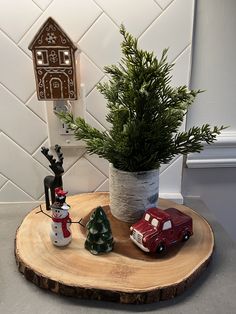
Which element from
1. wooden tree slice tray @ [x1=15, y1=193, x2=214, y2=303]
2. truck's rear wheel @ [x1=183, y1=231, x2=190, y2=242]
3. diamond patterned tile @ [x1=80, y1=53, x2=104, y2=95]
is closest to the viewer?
wooden tree slice tray @ [x1=15, y1=193, x2=214, y2=303]

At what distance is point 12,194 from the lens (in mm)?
Result: 824

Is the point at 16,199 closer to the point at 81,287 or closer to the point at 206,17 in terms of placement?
the point at 81,287

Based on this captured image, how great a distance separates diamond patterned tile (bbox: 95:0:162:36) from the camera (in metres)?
0.69

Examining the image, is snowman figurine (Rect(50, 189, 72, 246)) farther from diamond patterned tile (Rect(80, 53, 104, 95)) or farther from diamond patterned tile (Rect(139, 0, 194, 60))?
diamond patterned tile (Rect(139, 0, 194, 60))

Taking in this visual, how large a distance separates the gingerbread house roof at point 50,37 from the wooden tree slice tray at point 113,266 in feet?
1.23

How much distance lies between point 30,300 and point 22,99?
17.6 inches

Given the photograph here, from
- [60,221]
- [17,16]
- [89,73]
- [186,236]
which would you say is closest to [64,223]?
[60,221]

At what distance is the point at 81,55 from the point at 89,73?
4cm

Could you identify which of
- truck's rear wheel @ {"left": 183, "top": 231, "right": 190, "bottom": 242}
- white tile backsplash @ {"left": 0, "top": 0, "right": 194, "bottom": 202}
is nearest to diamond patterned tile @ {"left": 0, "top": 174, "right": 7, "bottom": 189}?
white tile backsplash @ {"left": 0, "top": 0, "right": 194, "bottom": 202}

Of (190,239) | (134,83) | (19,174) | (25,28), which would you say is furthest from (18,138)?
(190,239)

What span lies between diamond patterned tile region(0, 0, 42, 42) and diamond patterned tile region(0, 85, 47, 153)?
0.42ft

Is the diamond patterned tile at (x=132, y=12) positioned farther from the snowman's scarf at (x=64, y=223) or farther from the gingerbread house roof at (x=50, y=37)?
the snowman's scarf at (x=64, y=223)

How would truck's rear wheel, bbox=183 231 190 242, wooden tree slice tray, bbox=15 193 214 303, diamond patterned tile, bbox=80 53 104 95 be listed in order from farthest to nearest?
diamond patterned tile, bbox=80 53 104 95 → truck's rear wheel, bbox=183 231 190 242 → wooden tree slice tray, bbox=15 193 214 303

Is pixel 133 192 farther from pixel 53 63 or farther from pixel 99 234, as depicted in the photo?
pixel 53 63
